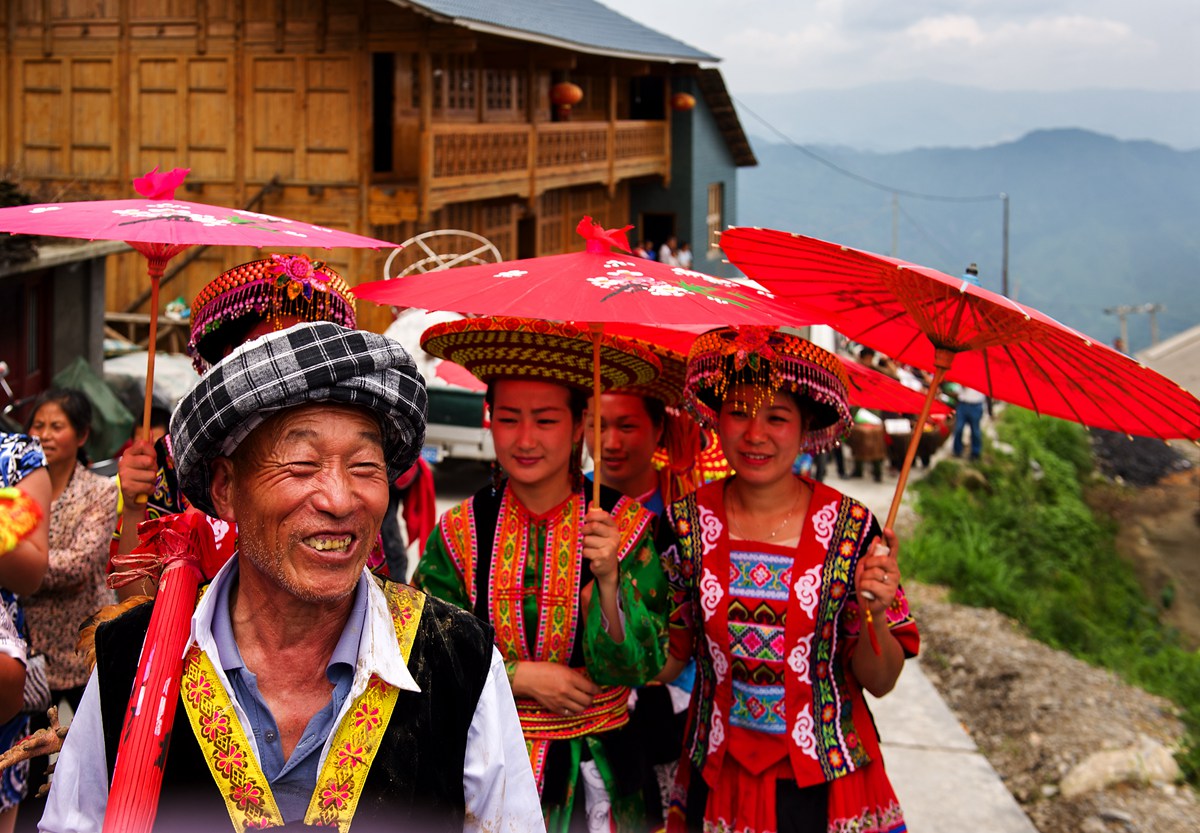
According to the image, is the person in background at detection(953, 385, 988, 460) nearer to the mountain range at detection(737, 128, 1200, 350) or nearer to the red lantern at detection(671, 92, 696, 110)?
the red lantern at detection(671, 92, 696, 110)

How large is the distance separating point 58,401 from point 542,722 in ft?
8.39

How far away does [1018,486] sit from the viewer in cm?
1969

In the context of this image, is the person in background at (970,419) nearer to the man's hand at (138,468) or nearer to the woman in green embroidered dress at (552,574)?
the woman in green embroidered dress at (552,574)

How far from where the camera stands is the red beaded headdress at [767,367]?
3178 millimetres

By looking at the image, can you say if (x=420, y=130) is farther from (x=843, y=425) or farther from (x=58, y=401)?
(x=843, y=425)

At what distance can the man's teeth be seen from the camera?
6.30 feet

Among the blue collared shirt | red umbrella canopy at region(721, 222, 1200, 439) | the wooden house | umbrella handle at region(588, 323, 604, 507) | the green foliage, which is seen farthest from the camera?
the wooden house

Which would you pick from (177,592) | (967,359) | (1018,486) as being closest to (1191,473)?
(1018,486)

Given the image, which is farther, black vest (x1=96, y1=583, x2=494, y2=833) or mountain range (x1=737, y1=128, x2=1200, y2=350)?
mountain range (x1=737, y1=128, x2=1200, y2=350)

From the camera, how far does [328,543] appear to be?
1.93m

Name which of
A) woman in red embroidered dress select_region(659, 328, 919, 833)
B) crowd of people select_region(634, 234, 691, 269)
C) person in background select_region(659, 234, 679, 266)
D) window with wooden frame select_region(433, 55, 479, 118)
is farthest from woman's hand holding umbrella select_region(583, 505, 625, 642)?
crowd of people select_region(634, 234, 691, 269)

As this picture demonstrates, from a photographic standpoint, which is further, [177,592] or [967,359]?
[967,359]

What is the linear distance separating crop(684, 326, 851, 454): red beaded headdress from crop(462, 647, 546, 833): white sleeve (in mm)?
1402

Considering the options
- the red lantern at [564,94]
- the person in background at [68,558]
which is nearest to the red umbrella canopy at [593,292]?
the person in background at [68,558]
